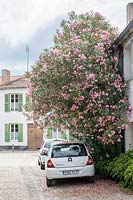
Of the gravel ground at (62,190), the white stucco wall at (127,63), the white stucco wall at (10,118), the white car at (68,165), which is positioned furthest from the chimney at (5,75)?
the white car at (68,165)

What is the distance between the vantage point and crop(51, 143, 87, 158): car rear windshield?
568 inches

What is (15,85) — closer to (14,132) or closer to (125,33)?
(14,132)

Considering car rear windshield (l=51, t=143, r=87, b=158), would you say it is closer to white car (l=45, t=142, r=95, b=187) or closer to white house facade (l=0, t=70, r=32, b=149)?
white car (l=45, t=142, r=95, b=187)

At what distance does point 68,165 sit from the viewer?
46.4 ft

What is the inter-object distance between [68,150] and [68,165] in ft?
2.19

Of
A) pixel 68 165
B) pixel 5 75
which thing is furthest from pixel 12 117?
pixel 68 165

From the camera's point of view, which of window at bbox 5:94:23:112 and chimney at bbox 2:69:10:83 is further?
chimney at bbox 2:69:10:83

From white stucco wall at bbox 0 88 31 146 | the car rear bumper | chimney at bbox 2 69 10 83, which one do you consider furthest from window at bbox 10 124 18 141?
the car rear bumper

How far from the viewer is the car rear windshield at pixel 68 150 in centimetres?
1444

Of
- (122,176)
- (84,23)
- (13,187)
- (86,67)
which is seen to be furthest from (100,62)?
(13,187)

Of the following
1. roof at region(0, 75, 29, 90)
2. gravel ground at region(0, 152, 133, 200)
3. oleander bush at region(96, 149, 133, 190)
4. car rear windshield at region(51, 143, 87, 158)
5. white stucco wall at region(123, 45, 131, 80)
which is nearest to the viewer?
gravel ground at region(0, 152, 133, 200)

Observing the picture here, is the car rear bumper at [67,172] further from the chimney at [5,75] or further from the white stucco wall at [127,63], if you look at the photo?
the chimney at [5,75]

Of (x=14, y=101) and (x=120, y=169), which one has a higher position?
(x=14, y=101)

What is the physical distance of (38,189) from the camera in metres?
13.9
